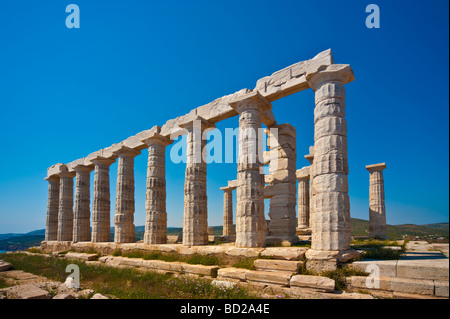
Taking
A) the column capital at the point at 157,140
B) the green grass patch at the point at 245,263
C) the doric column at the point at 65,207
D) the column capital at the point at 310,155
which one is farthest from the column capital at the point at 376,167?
the doric column at the point at 65,207

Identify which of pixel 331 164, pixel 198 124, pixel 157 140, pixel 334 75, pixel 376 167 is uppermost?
pixel 334 75

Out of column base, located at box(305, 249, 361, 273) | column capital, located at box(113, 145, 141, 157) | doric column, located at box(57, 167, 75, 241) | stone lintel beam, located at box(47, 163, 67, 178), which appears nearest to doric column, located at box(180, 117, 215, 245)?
column capital, located at box(113, 145, 141, 157)

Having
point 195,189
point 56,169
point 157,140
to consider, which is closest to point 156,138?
point 157,140

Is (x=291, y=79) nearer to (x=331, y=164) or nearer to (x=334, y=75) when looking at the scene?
(x=334, y=75)

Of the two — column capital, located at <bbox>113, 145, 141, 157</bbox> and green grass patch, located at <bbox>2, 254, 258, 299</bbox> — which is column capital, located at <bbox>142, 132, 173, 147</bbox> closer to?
column capital, located at <bbox>113, 145, 141, 157</bbox>

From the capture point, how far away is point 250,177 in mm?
11938

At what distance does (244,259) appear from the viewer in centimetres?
1052

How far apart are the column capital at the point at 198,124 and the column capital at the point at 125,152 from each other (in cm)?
555

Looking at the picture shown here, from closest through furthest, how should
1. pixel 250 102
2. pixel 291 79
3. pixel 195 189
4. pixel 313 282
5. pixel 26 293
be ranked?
pixel 313 282 < pixel 26 293 < pixel 291 79 < pixel 250 102 < pixel 195 189

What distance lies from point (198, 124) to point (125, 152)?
7.18 meters

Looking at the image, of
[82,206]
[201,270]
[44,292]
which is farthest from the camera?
[82,206]
